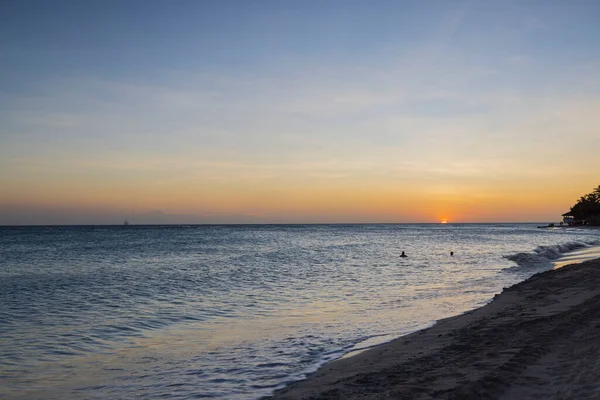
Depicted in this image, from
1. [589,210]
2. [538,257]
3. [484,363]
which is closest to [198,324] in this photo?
[484,363]

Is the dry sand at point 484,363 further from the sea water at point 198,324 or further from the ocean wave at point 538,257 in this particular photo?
the ocean wave at point 538,257

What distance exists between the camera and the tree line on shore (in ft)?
484

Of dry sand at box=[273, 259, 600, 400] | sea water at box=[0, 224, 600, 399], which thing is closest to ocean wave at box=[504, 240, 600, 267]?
sea water at box=[0, 224, 600, 399]

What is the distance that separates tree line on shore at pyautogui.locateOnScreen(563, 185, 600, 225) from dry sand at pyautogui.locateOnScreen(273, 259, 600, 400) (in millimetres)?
154426

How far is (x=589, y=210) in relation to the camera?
152m

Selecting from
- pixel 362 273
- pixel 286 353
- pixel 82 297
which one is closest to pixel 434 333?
pixel 286 353

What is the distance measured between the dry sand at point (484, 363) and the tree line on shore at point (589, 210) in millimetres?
154426

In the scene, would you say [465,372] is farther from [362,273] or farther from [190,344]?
[362,273]

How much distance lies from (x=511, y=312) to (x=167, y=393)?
34.1 ft

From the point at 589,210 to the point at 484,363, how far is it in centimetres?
16835

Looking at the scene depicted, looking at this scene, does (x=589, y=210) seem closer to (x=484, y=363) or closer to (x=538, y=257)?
(x=538, y=257)

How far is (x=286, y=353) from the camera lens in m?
11.9

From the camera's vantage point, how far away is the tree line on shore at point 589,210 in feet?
484

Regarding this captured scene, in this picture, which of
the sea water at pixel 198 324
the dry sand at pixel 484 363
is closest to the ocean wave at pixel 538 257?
the sea water at pixel 198 324
